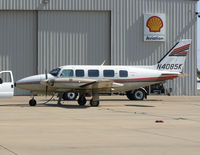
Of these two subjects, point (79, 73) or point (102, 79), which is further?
point (102, 79)

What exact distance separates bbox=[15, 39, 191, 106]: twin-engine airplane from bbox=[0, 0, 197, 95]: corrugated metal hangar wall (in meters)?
9.33

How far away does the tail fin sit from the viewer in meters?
33.4

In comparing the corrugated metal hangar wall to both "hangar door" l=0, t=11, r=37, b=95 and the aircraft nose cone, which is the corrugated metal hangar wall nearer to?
"hangar door" l=0, t=11, r=37, b=95

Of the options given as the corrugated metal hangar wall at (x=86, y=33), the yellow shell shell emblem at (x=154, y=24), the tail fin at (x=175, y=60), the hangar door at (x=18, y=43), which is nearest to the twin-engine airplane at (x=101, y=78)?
the tail fin at (x=175, y=60)

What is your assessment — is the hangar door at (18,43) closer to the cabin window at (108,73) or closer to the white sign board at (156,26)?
the white sign board at (156,26)

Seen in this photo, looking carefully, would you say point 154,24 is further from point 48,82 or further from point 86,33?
point 48,82

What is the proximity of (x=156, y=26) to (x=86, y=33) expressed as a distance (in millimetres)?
6478

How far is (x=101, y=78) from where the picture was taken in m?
29.6

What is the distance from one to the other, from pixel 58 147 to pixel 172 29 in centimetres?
3486

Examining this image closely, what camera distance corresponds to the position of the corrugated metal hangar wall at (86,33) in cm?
4309

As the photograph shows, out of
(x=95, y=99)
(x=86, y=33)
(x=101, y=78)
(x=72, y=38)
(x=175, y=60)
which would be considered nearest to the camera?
(x=95, y=99)

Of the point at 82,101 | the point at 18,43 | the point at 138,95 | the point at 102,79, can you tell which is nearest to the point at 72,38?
the point at 18,43

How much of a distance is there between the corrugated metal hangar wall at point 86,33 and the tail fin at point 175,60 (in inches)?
353

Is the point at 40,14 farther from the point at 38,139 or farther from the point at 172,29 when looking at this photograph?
the point at 38,139
